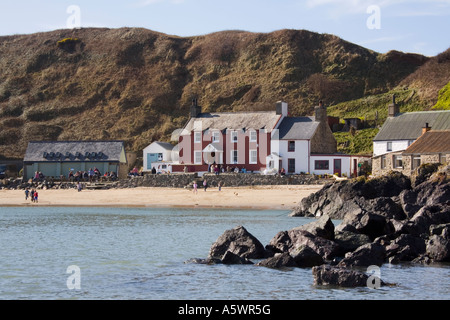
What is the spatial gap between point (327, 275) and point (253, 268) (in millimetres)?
3430

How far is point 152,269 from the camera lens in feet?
75.0

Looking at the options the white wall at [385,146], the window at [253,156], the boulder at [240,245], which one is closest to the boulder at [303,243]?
the boulder at [240,245]

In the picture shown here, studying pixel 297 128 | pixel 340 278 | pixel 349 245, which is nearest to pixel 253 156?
pixel 297 128

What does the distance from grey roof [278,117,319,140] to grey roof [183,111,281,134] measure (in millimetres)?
1086

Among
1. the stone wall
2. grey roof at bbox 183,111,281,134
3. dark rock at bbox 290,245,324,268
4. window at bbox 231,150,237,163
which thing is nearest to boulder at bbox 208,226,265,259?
dark rock at bbox 290,245,324,268

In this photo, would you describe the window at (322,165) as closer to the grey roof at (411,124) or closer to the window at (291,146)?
the window at (291,146)

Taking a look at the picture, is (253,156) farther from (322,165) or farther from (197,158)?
(322,165)

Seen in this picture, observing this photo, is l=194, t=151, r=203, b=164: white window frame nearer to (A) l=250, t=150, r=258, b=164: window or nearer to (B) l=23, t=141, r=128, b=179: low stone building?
(A) l=250, t=150, r=258, b=164: window

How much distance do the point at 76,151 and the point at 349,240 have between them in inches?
2045

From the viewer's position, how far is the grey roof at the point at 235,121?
6644cm

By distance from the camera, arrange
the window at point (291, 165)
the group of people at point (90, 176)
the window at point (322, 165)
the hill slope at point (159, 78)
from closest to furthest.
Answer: the window at point (322, 165) → the window at point (291, 165) → the group of people at point (90, 176) → the hill slope at point (159, 78)

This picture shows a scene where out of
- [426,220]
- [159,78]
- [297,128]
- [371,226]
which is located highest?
[159,78]

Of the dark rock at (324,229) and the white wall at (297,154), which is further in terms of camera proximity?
the white wall at (297,154)

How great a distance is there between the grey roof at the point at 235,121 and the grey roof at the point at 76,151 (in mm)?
8720
